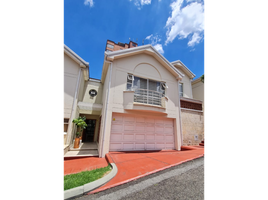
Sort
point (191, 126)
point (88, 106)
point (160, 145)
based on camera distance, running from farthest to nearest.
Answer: point (88, 106) < point (191, 126) < point (160, 145)

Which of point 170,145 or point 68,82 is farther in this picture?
point 170,145

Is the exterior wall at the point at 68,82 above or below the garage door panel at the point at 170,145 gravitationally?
above

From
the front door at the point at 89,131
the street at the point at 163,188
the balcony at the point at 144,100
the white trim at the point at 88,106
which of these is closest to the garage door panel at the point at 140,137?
the balcony at the point at 144,100

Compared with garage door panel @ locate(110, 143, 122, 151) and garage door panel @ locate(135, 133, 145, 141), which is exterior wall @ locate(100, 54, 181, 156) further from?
garage door panel @ locate(135, 133, 145, 141)

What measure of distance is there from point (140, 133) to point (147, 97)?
2.73 meters

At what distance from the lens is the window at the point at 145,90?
8.78 m

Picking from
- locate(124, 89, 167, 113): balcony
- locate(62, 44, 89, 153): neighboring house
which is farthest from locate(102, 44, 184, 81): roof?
locate(124, 89, 167, 113): balcony

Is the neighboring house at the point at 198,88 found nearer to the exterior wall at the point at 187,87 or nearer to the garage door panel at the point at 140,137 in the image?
the exterior wall at the point at 187,87

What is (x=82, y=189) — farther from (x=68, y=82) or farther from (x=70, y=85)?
(x=68, y=82)

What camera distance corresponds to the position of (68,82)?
915 cm

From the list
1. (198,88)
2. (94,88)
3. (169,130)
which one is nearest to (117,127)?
Answer: (169,130)
